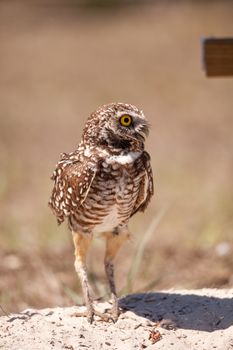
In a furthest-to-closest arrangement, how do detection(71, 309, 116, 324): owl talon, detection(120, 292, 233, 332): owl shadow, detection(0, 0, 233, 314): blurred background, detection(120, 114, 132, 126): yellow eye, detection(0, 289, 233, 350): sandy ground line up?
detection(0, 0, 233, 314): blurred background → detection(71, 309, 116, 324): owl talon → detection(120, 292, 233, 332): owl shadow → detection(120, 114, 132, 126): yellow eye → detection(0, 289, 233, 350): sandy ground

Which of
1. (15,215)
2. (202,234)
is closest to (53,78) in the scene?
(15,215)

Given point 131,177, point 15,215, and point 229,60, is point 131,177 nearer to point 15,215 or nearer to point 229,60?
point 229,60

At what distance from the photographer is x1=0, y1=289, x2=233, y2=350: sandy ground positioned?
393 cm

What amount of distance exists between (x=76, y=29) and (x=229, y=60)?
564 inches

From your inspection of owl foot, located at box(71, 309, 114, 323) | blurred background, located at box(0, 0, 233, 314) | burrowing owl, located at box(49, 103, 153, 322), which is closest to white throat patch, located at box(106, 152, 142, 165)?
burrowing owl, located at box(49, 103, 153, 322)

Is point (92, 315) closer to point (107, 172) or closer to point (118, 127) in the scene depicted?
point (107, 172)

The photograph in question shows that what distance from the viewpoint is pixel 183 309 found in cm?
441

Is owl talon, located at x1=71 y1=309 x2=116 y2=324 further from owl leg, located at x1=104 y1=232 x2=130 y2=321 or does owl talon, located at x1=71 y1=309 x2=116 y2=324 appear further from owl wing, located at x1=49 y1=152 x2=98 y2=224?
owl wing, located at x1=49 y1=152 x2=98 y2=224

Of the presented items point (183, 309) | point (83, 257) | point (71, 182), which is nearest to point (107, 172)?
point (71, 182)

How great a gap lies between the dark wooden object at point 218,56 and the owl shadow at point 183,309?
1.41 metres

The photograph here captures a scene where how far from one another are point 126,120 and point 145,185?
428mm

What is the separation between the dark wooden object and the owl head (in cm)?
86

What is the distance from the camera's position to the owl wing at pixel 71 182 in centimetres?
416

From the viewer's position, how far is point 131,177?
4180 mm
